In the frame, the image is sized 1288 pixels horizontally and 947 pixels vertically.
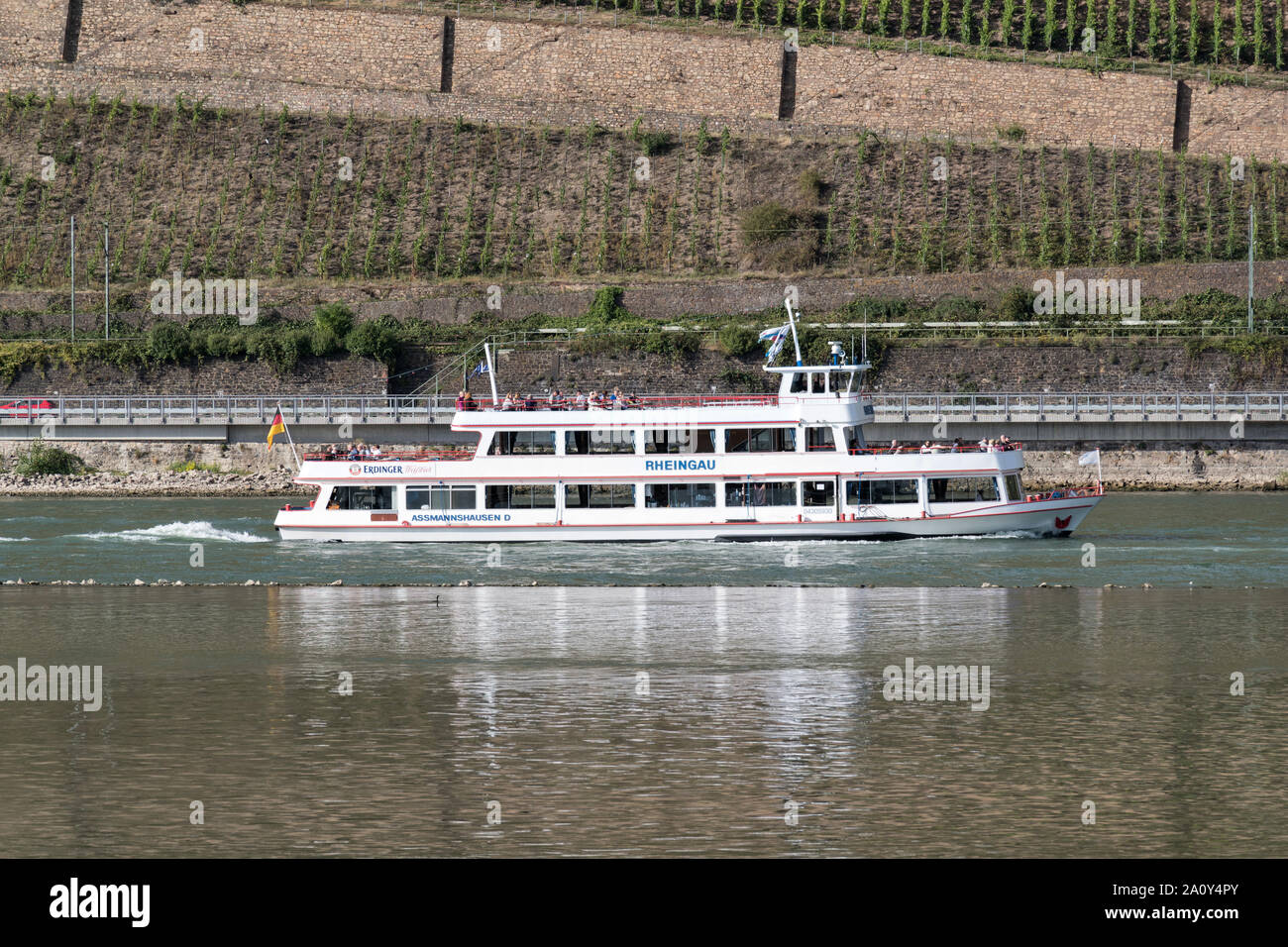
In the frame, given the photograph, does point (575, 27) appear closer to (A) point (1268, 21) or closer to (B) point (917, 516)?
(A) point (1268, 21)

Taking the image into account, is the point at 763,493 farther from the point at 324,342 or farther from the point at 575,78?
the point at 575,78

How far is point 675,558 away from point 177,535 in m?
14.6

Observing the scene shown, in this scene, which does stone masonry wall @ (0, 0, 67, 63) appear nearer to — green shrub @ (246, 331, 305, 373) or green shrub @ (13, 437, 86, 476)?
green shrub @ (246, 331, 305, 373)

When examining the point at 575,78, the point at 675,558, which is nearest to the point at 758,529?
the point at 675,558

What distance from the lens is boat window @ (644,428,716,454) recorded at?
50719 mm

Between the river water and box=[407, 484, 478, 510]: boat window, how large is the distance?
25.3 ft

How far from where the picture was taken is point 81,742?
2244 centimetres

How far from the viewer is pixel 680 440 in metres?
50.8

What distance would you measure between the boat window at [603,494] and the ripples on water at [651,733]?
14605 mm

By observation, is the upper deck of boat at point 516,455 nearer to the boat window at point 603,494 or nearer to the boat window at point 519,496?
the boat window at point 519,496

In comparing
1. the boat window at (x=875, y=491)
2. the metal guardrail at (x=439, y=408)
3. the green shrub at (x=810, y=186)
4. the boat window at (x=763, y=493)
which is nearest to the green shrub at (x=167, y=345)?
the metal guardrail at (x=439, y=408)

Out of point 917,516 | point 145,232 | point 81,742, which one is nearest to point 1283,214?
point 917,516

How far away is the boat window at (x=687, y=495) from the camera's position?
50750mm
